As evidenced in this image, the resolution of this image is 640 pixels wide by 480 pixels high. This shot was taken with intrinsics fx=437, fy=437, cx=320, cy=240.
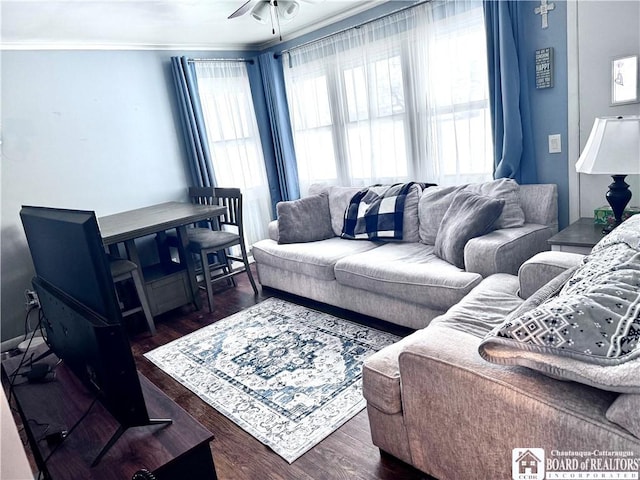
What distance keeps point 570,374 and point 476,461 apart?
0.46 metres

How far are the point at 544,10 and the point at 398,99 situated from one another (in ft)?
4.00

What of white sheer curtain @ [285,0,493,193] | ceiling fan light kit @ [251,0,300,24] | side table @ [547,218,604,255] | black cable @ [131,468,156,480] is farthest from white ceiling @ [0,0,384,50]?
black cable @ [131,468,156,480]

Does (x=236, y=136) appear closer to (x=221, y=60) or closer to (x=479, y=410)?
(x=221, y=60)

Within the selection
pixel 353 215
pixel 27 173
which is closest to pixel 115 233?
pixel 27 173

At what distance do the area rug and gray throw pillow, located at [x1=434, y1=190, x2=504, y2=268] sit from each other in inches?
25.4

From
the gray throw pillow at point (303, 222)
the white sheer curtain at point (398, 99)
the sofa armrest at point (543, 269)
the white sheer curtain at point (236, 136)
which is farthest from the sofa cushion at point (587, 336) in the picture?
the white sheer curtain at point (236, 136)

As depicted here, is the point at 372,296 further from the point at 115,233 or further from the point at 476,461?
the point at 115,233

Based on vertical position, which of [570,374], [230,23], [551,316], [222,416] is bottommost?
[222,416]

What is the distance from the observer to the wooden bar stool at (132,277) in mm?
3133

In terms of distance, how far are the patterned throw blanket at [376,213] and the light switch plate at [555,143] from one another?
982mm

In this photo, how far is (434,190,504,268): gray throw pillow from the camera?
2.63 m

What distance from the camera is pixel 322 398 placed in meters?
2.24

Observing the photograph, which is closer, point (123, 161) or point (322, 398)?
point (322, 398)

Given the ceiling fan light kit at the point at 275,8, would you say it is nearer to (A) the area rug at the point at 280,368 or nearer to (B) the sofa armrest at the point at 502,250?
(B) the sofa armrest at the point at 502,250
